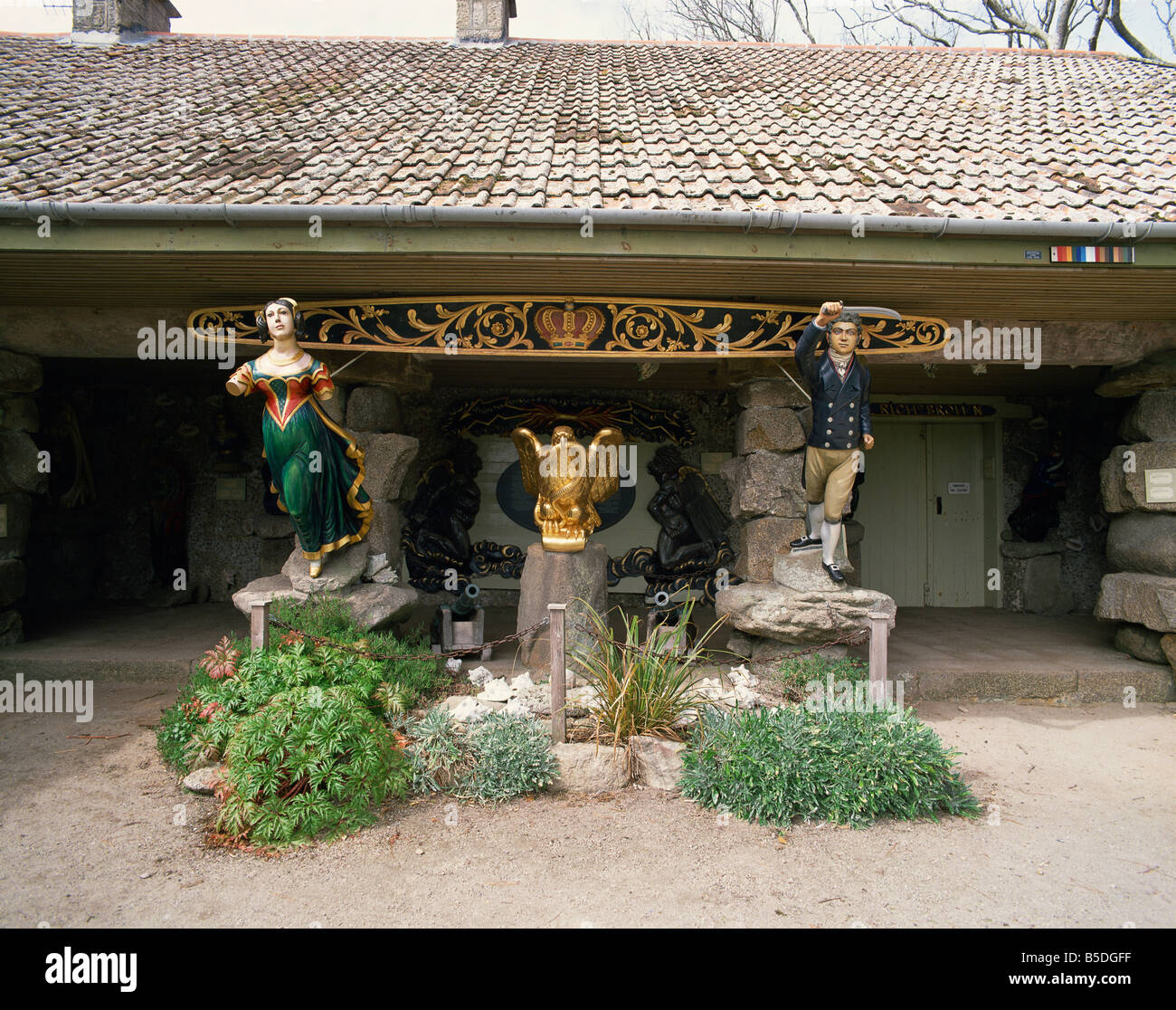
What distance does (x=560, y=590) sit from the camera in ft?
14.5

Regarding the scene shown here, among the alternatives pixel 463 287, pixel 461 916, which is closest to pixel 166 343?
pixel 463 287

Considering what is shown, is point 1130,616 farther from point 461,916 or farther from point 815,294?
point 461,916

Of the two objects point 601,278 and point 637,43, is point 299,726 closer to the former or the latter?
point 601,278

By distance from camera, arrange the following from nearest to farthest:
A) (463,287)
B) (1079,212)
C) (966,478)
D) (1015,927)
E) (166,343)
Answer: (1015,927) < (1079,212) < (463,287) < (166,343) < (966,478)

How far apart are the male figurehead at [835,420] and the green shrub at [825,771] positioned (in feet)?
4.21

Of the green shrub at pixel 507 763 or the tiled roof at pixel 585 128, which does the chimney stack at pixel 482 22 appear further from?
the green shrub at pixel 507 763

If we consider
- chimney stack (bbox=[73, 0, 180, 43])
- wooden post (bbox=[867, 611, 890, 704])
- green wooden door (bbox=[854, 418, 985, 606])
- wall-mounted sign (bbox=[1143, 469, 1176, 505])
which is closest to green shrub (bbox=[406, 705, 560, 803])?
wooden post (bbox=[867, 611, 890, 704])

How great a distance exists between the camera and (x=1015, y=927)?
245cm

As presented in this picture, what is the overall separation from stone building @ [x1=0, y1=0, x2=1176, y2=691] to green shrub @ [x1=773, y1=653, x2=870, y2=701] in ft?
2.05

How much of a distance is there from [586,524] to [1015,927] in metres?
2.90

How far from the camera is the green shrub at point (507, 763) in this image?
333 cm

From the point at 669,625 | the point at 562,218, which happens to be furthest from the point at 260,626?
the point at 669,625

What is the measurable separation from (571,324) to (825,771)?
Answer: 283 centimetres

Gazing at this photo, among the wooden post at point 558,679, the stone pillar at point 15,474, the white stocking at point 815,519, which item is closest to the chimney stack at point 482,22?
the stone pillar at point 15,474
